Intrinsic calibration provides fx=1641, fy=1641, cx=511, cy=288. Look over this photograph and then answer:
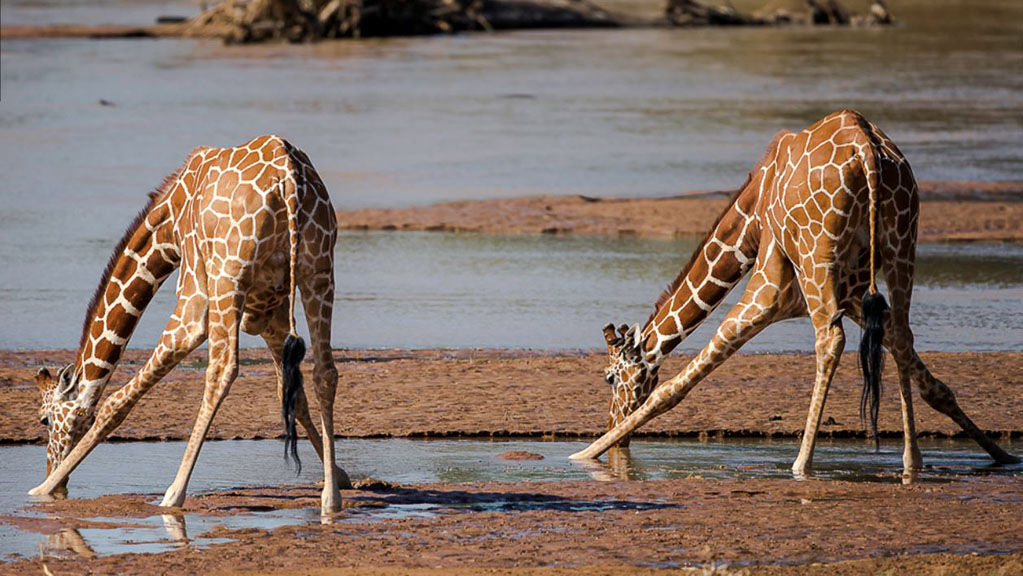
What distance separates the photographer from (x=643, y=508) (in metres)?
8.30

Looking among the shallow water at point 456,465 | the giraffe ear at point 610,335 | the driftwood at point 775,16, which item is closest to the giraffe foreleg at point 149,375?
the shallow water at point 456,465

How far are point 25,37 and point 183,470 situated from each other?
130 feet

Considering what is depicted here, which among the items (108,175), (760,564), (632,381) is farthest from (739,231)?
(108,175)

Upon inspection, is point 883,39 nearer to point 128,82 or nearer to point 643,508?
point 128,82

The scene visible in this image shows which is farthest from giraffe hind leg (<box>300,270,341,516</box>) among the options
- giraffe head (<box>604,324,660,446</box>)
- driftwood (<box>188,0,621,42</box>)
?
driftwood (<box>188,0,621,42</box>)

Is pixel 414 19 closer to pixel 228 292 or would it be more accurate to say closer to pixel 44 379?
pixel 44 379

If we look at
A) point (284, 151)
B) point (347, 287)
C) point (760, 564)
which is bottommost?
point (347, 287)

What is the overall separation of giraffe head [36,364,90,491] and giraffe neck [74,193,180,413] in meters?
0.07

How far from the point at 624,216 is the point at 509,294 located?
421cm

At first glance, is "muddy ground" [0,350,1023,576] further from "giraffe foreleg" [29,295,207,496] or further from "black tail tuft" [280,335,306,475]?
"black tail tuft" [280,335,306,475]

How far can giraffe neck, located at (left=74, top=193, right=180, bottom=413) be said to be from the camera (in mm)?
9281

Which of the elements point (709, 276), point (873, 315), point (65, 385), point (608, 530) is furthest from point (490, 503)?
point (65, 385)

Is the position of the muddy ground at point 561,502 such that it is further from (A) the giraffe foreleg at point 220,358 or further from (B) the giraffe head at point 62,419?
(B) the giraffe head at point 62,419

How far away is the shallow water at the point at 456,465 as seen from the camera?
28.9 ft
